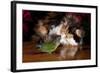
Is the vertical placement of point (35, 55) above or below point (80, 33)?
below

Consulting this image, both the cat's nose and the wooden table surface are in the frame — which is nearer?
the wooden table surface

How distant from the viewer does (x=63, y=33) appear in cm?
187

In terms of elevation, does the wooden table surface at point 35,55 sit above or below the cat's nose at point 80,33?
below

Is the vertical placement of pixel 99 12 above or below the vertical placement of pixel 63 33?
above

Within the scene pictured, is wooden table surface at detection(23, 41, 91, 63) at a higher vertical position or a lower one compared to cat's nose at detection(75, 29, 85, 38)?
lower

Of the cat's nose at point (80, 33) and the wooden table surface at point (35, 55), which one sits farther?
the cat's nose at point (80, 33)

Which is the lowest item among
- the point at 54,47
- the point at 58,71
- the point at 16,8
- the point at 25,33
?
the point at 58,71

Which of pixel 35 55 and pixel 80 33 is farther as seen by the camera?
pixel 80 33

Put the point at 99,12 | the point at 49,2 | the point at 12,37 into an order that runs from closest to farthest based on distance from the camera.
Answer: the point at 12,37 < the point at 49,2 < the point at 99,12

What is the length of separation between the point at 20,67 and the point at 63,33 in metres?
0.45

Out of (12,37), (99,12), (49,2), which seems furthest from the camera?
(99,12)

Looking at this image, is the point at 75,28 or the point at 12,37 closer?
the point at 12,37

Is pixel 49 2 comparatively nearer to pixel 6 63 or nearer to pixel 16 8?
pixel 16 8

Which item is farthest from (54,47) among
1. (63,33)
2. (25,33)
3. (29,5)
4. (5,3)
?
(5,3)
